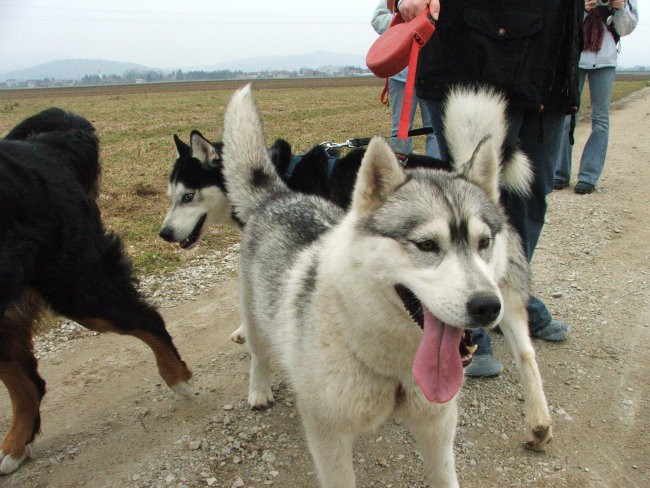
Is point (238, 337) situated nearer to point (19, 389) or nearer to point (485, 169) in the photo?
point (19, 389)

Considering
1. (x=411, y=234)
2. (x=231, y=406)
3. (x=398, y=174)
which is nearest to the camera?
(x=411, y=234)

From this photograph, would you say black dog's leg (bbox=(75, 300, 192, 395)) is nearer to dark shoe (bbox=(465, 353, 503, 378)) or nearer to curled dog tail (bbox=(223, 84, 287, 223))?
curled dog tail (bbox=(223, 84, 287, 223))

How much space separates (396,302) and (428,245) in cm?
26

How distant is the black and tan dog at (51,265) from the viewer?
2.36 m

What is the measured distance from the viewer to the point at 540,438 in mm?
2709

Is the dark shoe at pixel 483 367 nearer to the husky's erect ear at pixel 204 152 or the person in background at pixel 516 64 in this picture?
the person in background at pixel 516 64

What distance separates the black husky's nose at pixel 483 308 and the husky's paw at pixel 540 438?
1.23 metres

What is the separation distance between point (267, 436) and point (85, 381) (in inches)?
53.1

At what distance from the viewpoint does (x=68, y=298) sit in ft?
8.63

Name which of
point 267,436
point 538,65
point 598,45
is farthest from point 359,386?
point 598,45

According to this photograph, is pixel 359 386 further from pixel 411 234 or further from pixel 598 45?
pixel 598 45

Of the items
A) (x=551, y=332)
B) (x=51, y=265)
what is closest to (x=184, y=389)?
(x=51, y=265)

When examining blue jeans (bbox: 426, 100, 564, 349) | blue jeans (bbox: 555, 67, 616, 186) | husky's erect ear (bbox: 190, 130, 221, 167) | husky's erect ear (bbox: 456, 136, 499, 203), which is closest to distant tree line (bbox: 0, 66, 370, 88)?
blue jeans (bbox: 555, 67, 616, 186)

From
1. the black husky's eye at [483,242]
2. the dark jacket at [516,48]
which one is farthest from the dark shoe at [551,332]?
the black husky's eye at [483,242]
